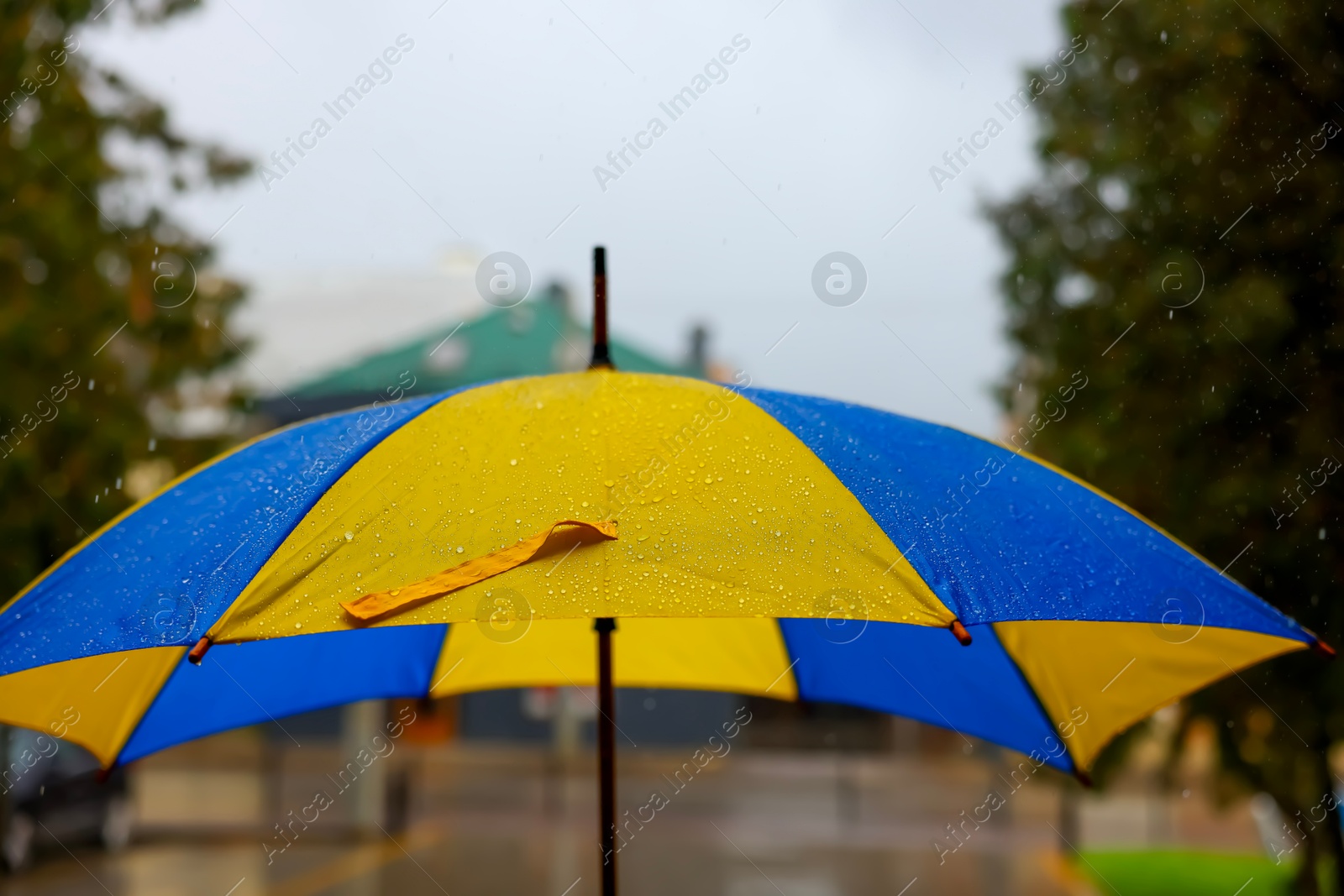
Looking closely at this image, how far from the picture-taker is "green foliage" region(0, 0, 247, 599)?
668 centimetres

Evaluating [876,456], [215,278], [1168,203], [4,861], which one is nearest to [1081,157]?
[1168,203]

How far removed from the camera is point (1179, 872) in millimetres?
10945

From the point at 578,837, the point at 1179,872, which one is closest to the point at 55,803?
the point at 578,837

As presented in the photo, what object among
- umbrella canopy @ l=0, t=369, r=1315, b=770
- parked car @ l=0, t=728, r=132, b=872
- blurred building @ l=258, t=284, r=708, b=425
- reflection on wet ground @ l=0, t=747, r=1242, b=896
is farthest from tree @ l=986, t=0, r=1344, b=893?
blurred building @ l=258, t=284, r=708, b=425

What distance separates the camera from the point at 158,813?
588 inches

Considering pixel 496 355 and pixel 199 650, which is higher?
pixel 496 355

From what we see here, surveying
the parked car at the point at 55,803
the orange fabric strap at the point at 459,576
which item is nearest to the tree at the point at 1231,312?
the orange fabric strap at the point at 459,576

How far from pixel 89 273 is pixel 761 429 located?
19.9ft

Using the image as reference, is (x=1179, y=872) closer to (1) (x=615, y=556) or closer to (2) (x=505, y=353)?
(1) (x=615, y=556)

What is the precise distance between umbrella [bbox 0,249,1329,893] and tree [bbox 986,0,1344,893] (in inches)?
91.2

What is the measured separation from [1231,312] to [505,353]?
1356 centimetres

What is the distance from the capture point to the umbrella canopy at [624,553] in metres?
1.98

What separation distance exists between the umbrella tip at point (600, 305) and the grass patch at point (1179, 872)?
8.42 metres

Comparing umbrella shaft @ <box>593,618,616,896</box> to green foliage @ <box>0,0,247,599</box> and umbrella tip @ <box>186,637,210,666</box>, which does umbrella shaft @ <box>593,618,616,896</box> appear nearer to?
umbrella tip @ <box>186,637,210,666</box>
